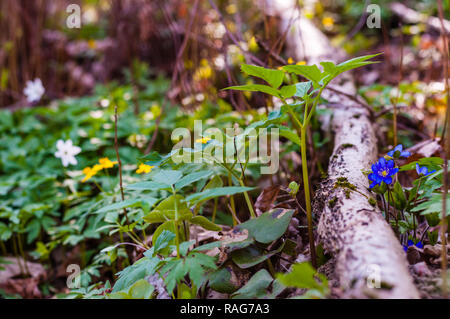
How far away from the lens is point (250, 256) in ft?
3.72

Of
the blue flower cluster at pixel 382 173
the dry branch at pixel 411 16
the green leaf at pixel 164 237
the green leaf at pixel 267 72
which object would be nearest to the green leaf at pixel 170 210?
the green leaf at pixel 164 237

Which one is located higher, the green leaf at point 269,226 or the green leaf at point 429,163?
the green leaf at point 429,163

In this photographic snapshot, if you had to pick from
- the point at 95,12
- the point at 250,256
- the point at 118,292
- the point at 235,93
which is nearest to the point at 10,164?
the point at 235,93

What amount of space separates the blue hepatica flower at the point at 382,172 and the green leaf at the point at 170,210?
630 mm

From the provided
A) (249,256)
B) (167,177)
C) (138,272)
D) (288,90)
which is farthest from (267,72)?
(138,272)

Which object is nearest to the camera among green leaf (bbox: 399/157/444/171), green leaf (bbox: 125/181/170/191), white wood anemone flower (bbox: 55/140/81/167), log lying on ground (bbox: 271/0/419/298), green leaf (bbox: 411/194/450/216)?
log lying on ground (bbox: 271/0/419/298)

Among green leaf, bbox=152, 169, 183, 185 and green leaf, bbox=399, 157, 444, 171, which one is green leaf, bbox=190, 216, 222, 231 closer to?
green leaf, bbox=152, 169, 183, 185

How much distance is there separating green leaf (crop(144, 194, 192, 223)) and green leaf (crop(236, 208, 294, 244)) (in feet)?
0.60

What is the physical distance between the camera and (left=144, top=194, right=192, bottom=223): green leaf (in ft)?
3.40

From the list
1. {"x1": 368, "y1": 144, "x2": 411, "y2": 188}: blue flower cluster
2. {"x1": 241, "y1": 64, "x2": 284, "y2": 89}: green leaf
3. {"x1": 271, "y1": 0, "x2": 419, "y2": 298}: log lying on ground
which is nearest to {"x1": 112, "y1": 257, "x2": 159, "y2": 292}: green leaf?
{"x1": 271, "y1": 0, "x2": 419, "y2": 298}: log lying on ground

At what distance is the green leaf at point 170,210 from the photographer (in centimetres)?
104

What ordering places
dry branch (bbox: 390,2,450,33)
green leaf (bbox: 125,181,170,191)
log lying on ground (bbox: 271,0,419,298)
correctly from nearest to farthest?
log lying on ground (bbox: 271,0,419,298), green leaf (bbox: 125,181,170,191), dry branch (bbox: 390,2,450,33)

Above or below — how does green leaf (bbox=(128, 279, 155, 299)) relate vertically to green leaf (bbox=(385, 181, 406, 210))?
below

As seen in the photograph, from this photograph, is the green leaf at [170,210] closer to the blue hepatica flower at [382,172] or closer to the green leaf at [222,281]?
the green leaf at [222,281]
